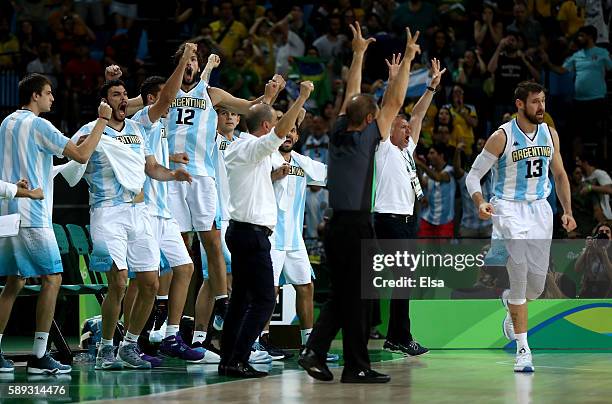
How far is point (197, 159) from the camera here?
1227 centimetres

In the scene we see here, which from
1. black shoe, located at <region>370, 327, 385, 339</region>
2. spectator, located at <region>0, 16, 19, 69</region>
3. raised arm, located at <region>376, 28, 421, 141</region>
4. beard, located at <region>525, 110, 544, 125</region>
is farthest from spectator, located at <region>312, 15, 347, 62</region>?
raised arm, located at <region>376, 28, 421, 141</region>

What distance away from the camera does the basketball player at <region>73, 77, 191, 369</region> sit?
36.5ft

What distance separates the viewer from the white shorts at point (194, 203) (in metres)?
12.2

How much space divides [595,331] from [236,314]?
528cm

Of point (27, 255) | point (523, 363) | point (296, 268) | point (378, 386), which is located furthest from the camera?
point (296, 268)

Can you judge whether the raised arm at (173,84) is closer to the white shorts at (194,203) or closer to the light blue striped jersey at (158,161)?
the light blue striped jersey at (158,161)

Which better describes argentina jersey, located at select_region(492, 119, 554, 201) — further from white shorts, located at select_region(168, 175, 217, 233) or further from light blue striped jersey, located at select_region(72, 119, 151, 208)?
light blue striped jersey, located at select_region(72, 119, 151, 208)

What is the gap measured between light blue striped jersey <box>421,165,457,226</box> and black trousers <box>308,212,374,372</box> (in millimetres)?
7774

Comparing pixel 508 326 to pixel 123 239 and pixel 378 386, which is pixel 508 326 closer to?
pixel 378 386

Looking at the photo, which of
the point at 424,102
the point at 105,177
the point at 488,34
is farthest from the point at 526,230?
the point at 488,34

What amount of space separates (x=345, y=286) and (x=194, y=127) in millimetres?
3341

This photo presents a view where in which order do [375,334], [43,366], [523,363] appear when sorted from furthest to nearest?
[375,334] → [523,363] → [43,366]

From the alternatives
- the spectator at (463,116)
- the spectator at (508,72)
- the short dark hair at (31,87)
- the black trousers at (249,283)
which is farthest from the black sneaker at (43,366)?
the spectator at (508,72)

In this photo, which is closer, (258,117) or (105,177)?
(258,117)
